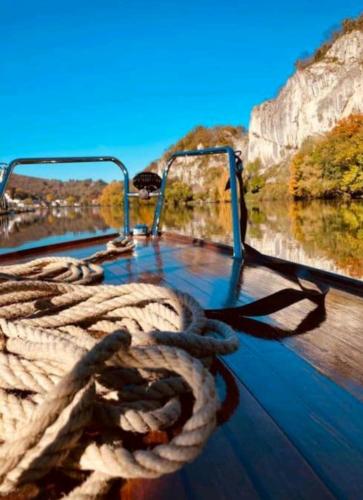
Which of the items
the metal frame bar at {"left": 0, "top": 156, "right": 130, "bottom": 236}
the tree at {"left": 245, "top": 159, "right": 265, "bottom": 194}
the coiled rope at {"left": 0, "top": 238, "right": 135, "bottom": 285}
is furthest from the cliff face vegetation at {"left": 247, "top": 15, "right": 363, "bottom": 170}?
the coiled rope at {"left": 0, "top": 238, "right": 135, "bottom": 285}

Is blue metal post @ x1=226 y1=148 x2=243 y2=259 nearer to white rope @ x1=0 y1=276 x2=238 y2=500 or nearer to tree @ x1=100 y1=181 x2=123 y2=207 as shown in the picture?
white rope @ x1=0 y1=276 x2=238 y2=500

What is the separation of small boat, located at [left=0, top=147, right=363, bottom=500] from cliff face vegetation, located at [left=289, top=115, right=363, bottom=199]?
35.6 meters

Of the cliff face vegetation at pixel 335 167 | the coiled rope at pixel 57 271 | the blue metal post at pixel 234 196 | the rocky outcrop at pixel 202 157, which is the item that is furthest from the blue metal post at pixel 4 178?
the rocky outcrop at pixel 202 157

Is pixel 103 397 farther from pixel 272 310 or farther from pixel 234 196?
pixel 234 196

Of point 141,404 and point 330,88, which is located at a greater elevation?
point 330,88

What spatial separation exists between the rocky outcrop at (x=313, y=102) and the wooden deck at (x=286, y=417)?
2317 inches

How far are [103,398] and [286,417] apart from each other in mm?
389

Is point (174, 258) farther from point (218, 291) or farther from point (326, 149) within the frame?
point (326, 149)

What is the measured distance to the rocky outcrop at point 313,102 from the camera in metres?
56.7

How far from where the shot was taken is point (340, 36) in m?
68.2

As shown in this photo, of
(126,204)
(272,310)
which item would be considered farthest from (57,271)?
(126,204)

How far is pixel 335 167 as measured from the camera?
120 ft

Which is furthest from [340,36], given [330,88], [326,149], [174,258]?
[174,258]

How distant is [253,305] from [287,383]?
0.52 meters
